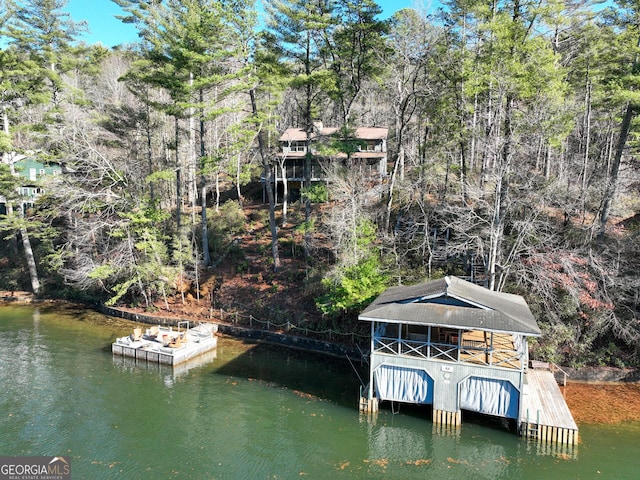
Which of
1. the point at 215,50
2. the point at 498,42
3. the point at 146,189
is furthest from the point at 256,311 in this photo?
the point at 498,42

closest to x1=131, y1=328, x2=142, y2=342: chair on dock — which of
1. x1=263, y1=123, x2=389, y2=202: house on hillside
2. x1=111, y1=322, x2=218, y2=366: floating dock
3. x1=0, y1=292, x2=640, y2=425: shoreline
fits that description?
x1=111, y1=322, x2=218, y2=366: floating dock

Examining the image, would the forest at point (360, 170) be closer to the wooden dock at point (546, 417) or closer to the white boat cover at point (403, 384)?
the wooden dock at point (546, 417)

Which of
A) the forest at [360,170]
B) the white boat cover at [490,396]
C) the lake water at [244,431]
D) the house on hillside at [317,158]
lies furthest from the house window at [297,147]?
the white boat cover at [490,396]

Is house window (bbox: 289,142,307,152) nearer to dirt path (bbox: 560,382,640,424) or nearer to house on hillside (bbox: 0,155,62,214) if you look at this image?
house on hillside (bbox: 0,155,62,214)

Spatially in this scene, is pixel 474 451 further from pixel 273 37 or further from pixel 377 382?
pixel 273 37

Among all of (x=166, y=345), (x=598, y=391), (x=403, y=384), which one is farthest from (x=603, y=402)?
(x=166, y=345)

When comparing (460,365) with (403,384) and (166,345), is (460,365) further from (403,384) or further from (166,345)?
(166,345)
